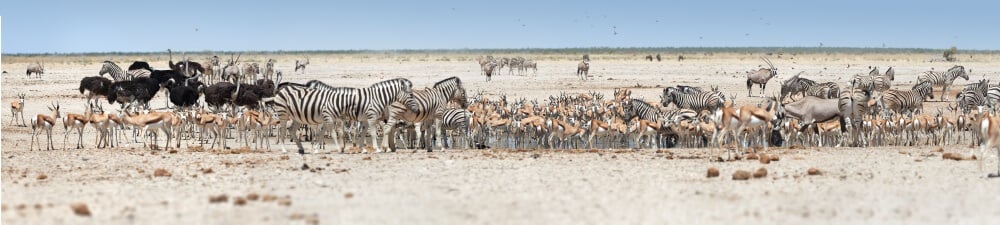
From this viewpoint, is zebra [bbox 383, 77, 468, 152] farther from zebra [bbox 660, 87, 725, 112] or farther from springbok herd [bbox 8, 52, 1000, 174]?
zebra [bbox 660, 87, 725, 112]

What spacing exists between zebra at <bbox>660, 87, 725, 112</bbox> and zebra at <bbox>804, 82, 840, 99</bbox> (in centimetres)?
533

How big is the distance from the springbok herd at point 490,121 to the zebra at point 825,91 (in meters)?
0.06

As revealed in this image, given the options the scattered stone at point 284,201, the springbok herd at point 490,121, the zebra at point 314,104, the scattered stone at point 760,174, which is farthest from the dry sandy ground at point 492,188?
the springbok herd at point 490,121

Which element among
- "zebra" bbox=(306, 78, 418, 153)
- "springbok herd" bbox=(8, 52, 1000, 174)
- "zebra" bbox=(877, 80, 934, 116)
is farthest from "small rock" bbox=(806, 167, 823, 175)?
"zebra" bbox=(877, 80, 934, 116)

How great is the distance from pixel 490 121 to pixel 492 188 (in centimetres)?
1107

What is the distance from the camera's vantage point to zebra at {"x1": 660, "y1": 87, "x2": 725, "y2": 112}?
89.5ft

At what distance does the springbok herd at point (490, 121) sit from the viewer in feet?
57.5

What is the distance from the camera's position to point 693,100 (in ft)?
90.2

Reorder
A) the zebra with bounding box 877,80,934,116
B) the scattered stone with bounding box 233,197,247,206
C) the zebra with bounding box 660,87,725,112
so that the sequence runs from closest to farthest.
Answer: the scattered stone with bounding box 233,197,247,206 → the zebra with bounding box 877,80,934,116 → the zebra with bounding box 660,87,725,112

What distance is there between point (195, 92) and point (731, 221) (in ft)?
74.2

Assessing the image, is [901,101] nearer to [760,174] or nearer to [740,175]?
[760,174]

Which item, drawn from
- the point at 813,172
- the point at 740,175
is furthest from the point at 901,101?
the point at 740,175

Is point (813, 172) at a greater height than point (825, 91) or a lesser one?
lesser

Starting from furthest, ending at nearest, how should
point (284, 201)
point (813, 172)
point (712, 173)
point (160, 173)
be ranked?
point (160, 173)
point (813, 172)
point (712, 173)
point (284, 201)
